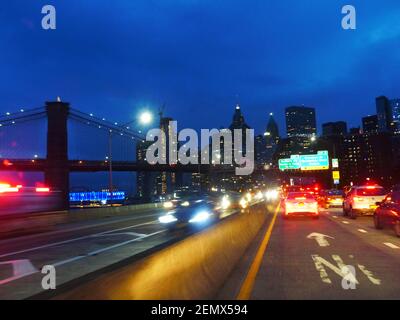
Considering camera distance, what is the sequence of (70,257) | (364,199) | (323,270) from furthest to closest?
(364,199) < (70,257) < (323,270)

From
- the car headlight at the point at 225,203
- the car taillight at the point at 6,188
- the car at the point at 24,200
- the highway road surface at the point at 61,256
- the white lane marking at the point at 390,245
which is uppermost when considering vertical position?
the car taillight at the point at 6,188

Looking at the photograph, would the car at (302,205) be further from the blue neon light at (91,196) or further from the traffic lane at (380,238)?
the blue neon light at (91,196)

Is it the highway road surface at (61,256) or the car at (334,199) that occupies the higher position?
the car at (334,199)

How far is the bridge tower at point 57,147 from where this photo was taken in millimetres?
68000

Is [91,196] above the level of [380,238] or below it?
above

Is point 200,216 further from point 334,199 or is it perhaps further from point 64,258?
point 334,199

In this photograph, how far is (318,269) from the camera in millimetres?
11812

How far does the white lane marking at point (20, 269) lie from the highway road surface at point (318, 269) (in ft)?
15.4

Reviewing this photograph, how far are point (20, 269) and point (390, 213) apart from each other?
41.7ft

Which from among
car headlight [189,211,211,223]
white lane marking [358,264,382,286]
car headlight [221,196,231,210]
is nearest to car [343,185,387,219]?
Answer: car headlight [189,211,211,223]

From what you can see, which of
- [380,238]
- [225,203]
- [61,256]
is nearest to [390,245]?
[380,238]

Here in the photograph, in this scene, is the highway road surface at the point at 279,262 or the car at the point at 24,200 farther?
the car at the point at 24,200

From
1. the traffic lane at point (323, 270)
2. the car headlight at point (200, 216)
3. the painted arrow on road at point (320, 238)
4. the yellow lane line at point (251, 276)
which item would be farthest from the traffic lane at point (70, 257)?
the car headlight at point (200, 216)
